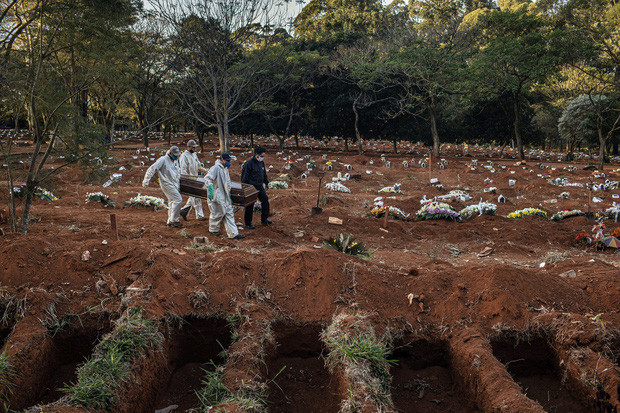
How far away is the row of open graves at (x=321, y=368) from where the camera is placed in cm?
374

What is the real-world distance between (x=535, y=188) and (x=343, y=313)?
12.3 meters

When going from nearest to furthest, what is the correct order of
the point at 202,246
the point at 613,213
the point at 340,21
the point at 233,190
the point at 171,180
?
the point at 202,246 < the point at 233,190 < the point at 171,180 < the point at 613,213 < the point at 340,21

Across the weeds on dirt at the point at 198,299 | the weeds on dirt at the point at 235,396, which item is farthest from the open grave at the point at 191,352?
the weeds on dirt at the point at 235,396

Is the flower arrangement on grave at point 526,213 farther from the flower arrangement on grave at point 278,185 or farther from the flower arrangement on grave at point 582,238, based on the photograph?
the flower arrangement on grave at point 278,185

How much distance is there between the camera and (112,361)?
3.82 m

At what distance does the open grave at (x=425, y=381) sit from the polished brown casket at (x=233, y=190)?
4.39 meters

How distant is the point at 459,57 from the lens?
22.3 m

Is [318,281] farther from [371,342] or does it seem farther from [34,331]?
[34,331]

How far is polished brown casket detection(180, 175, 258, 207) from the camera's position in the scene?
26.6 ft

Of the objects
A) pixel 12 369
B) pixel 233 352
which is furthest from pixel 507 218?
pixel 12 369

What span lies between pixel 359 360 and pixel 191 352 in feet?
7.22

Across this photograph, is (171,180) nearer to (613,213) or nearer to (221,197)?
(221,197)

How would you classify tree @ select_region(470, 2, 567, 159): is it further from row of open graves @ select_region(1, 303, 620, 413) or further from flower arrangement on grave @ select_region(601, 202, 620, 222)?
row of open graves @ select_region(1, 303, 620, 413)

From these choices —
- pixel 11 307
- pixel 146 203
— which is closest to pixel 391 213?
pixel 146 203
